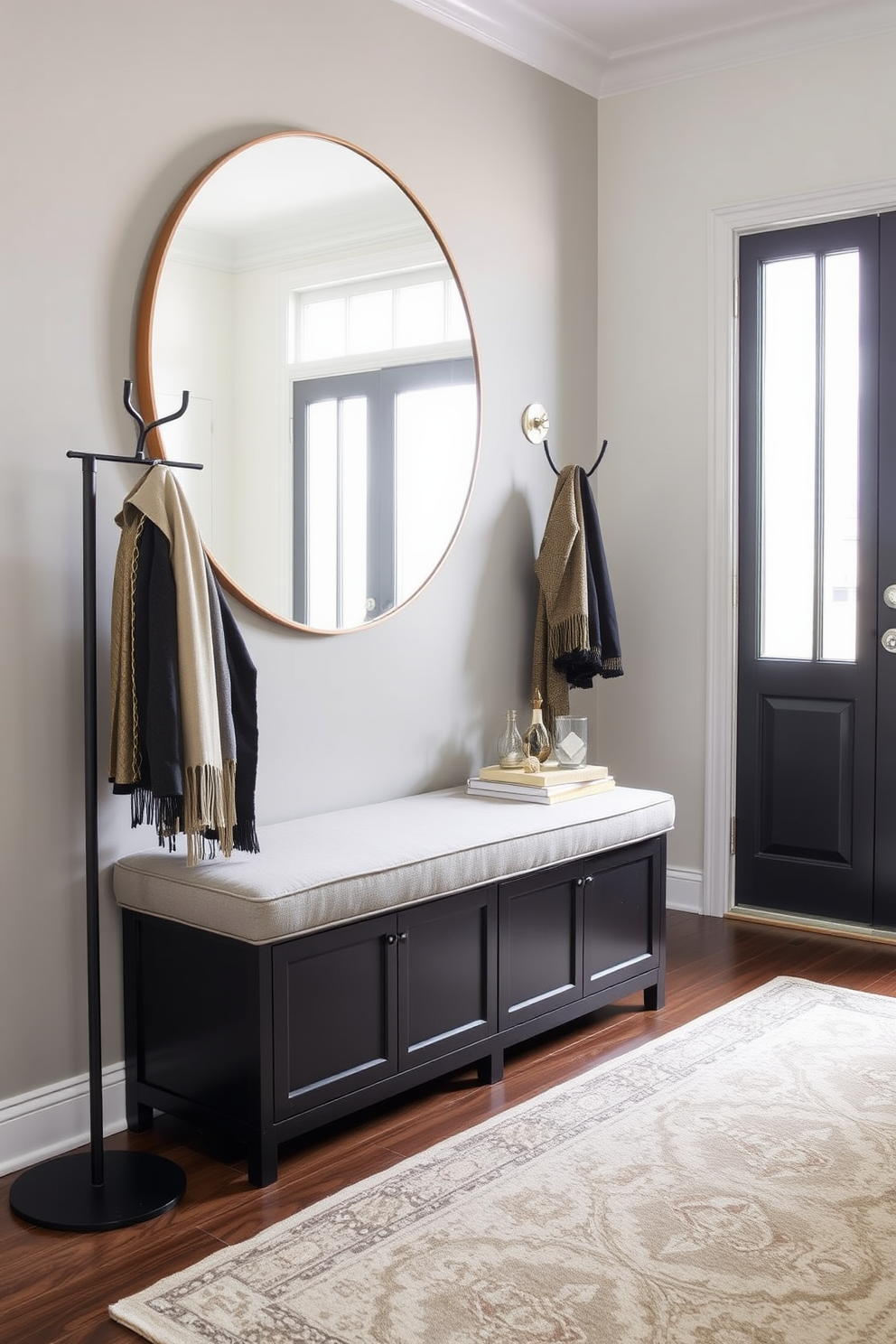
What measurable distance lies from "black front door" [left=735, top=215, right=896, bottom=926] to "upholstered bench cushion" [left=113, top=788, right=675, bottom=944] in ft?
3.05

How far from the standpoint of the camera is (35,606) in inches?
97.7

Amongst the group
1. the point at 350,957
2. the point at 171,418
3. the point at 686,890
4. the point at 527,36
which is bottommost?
the point at 686,890

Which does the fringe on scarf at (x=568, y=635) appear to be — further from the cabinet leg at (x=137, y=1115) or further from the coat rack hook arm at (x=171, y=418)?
the cabinet leg at (x=137, y=1115)

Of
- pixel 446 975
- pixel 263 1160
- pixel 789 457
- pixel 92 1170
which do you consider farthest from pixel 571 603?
pixel 92 1170

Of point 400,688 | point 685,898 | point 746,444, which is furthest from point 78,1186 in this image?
point 746,444

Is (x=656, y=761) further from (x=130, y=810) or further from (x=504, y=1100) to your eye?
Answer: (x=130, y=810)

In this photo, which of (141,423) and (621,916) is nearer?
(141,423)

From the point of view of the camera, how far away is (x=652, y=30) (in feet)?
13.0

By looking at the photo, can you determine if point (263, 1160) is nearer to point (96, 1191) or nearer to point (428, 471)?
point (96, 1191)

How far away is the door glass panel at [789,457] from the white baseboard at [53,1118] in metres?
2.53

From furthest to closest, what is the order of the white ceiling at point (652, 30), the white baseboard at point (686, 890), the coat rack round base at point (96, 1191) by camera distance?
the white baseboard at point (686, 890)
the white ceiling at point (652, 30)
the coat rack round base at point (96, 1191)

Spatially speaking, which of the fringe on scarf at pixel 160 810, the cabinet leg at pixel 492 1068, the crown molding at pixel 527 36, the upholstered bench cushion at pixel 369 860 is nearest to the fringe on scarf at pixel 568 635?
the upholstered bench cushion at pixel 369 860

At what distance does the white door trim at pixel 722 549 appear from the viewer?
4117 mm

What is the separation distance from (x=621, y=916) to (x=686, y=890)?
3.64 ft
